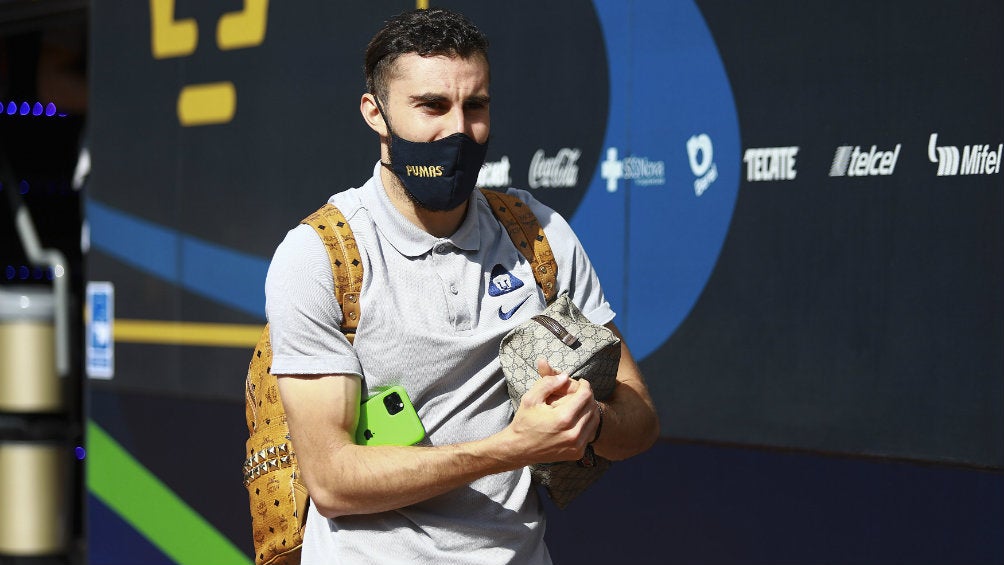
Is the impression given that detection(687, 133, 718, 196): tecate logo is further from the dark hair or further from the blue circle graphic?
the dark hair

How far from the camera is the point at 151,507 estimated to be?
416cm

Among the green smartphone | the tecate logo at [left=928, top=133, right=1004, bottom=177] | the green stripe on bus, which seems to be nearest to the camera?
the green smartphone

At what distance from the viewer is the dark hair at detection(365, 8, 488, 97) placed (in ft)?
5.65

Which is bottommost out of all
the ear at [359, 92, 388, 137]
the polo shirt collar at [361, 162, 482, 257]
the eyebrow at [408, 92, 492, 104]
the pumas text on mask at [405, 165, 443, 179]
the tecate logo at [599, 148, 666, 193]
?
the polo shirt collar at [361, 162, 482, 257]

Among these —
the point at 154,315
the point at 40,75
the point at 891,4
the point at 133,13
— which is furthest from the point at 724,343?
the point at 40,75

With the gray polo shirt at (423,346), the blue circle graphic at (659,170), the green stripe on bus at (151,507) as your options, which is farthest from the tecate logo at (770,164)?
the green stripe on bus at (151,507)

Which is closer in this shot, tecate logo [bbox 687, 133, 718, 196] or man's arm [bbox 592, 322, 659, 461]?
man's arm [bbox 592, 322, 659, 461]

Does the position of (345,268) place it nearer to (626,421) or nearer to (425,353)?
(425,353)

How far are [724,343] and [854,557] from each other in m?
0.52

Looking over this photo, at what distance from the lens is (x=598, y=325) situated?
176 cm

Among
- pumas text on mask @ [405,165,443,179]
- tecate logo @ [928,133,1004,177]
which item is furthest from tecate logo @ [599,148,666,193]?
pumas text on mask @ [405,165,443,179]

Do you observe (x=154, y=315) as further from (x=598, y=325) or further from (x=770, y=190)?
(x=598, y=325)

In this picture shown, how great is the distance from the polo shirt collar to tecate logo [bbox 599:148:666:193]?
112 cm

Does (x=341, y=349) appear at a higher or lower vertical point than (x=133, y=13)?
lower
